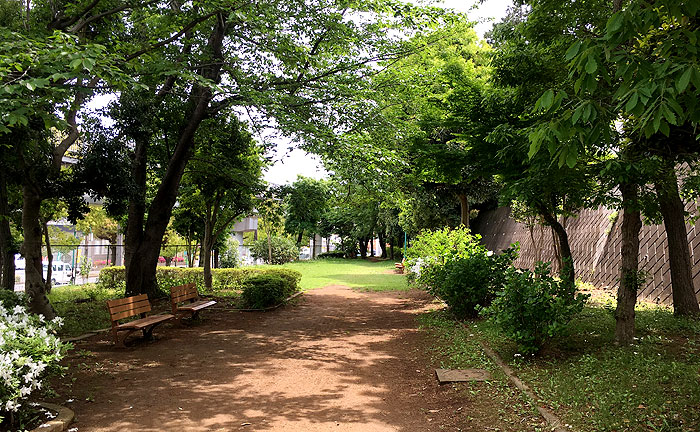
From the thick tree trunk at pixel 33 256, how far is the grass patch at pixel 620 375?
339 inches

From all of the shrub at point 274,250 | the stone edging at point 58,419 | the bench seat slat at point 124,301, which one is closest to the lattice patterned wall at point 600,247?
the stone edging at point 58,419

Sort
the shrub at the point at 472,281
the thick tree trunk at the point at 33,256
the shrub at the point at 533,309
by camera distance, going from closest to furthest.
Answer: the shrub at the point at 533,309 → the thick tree trunk at the point at 33,256 → the shrub at the point at 472,281

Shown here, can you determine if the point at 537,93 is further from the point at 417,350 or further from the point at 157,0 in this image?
the point at 157,0

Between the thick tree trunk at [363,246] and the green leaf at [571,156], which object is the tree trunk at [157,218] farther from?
the thick tree trunk at [363,246]

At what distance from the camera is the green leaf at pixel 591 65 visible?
239cm

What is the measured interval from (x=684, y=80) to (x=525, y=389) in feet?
12.6

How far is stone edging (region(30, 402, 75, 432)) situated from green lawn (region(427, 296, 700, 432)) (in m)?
4.58

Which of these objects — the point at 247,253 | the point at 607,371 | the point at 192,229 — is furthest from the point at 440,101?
the point at 247,253

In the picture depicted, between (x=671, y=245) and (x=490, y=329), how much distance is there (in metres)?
3.45

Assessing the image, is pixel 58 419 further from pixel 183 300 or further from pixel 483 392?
pixel 183 300

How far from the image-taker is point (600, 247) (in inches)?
515

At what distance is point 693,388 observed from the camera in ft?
14.7

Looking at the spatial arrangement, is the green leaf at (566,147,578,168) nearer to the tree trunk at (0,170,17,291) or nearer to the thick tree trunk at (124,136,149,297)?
the thick tree trunk at (124,136,149,297)

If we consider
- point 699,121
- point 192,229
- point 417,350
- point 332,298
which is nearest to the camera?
point 699,121
